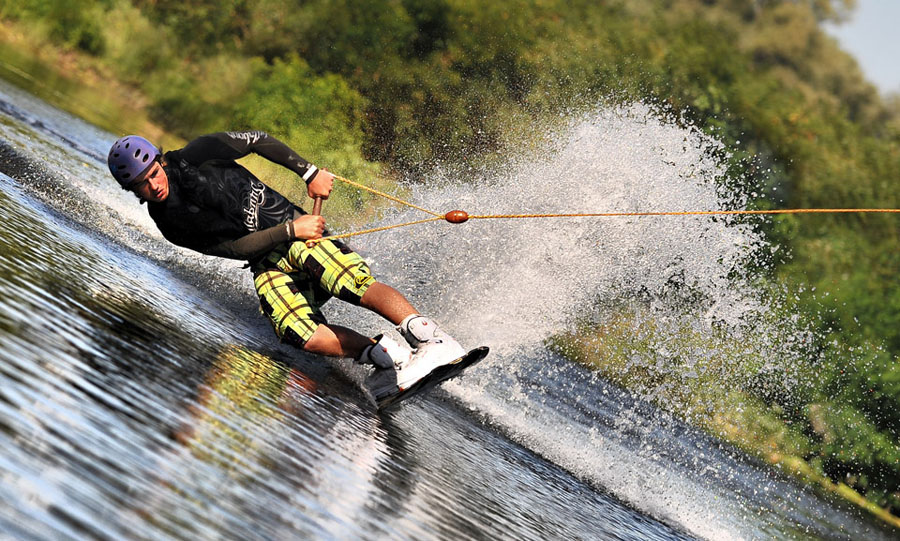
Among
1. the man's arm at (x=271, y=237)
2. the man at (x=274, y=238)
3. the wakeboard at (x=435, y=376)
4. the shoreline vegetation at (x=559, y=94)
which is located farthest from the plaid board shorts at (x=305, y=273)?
the shoreline vegetation at (x=559, y=94)

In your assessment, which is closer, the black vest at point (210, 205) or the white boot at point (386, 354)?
the white boot at point (386, 354)

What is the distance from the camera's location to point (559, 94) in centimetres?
3350

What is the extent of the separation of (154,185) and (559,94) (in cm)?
2892

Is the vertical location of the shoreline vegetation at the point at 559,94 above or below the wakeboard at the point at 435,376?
above

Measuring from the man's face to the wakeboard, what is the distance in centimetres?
176

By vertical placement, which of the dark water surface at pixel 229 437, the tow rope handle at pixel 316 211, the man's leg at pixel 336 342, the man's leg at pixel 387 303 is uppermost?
the tow rope handle at pixel 316 211

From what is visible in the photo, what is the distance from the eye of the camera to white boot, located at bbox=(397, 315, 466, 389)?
214 inches

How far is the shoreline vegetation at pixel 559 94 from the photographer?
25312mm

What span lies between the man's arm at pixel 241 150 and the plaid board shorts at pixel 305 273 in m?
0.46

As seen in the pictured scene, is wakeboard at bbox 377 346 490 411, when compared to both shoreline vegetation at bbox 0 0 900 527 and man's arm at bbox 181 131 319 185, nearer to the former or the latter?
man's arm at bbox 181 131 319 185

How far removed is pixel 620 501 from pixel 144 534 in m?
4.08

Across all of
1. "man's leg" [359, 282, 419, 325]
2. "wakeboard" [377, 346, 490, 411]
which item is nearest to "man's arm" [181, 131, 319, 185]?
"man's leg" [359, 282, 419, 325]

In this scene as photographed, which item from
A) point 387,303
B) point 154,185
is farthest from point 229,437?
point 154,185

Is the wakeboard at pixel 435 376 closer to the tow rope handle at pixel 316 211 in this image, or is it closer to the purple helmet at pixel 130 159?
the tow rope handle at pixel 316 211
